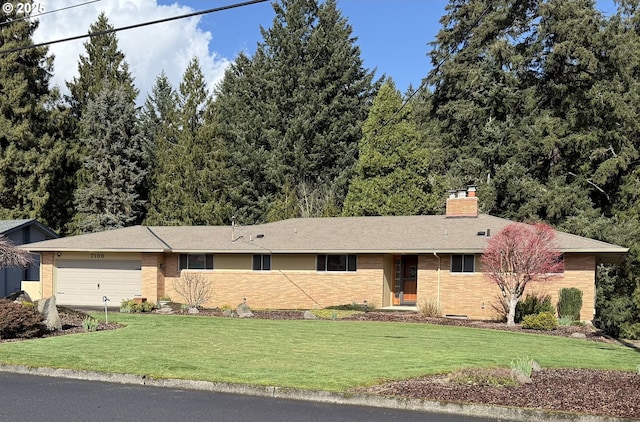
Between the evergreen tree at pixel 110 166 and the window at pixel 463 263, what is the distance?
29035mm

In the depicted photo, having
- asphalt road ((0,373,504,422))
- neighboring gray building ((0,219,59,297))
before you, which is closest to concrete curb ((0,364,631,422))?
asphalt road ((0,373,504,422))

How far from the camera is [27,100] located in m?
47.3

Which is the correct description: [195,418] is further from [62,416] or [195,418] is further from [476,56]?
[476,56]

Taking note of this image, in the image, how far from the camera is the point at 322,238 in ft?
96.5

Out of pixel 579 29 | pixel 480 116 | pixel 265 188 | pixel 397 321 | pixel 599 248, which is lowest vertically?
pixel 397 321

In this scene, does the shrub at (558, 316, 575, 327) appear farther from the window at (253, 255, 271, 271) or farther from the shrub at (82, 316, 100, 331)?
the shrub at (82, 316, 100, 331)

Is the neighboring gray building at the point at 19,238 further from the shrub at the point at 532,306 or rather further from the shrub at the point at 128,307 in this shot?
the shrub at the point at 532,306

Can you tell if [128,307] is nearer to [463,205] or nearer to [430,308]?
[430,308]

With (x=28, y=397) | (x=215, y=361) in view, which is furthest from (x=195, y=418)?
(x=215, y=361)

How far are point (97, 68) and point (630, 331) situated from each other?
150 ft

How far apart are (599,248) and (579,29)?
18.0 metres

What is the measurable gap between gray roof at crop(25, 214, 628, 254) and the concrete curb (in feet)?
56.1

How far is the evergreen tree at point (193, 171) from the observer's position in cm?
4534

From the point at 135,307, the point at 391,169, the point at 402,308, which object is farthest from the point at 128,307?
the point at 391,169
